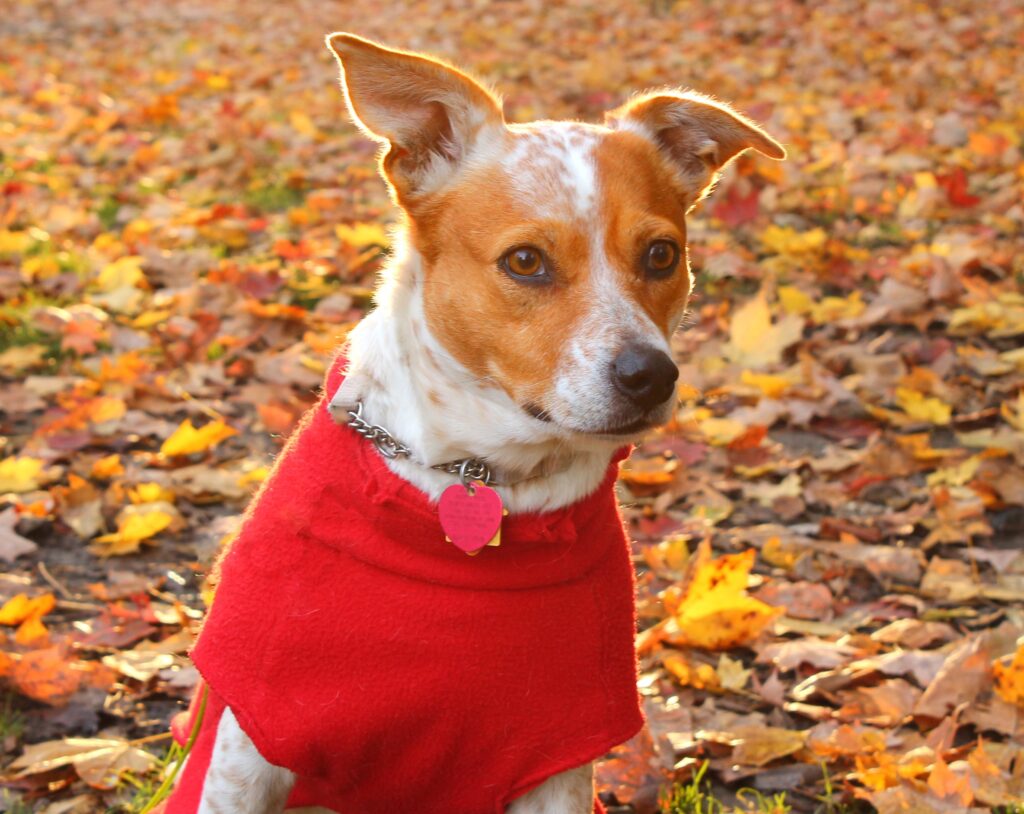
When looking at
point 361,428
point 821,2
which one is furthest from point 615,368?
point 821,2

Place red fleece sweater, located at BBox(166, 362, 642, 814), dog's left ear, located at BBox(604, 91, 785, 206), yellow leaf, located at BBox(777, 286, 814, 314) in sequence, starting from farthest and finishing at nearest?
yellow leaf, located at BBox(777, 286, 814, 314) < dog's left ear, located at BBox(604, 91, 785, 206) < red fleece sweater, located at BBox(166, 362, 642, 814)

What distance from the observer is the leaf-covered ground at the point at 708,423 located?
10.7 ft

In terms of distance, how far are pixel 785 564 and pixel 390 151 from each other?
2050 millimetres

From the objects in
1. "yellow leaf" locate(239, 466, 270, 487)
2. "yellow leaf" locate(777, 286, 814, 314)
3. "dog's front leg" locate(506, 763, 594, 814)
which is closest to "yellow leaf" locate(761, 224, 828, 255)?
"yellow leaf" locate(777, 286, 814, 314)

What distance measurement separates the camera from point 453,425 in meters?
2.57

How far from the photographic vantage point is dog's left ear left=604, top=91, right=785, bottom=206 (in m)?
2.99

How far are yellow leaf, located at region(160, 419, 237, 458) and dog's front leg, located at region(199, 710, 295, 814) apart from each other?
206 centimetres

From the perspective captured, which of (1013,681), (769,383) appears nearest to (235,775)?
A: (1013,681)

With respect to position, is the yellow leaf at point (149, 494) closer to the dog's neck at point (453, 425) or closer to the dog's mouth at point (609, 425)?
the dog's neck at point (453, 425)

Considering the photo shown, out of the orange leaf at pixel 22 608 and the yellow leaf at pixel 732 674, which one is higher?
the yellow leaf at pixel 732 674

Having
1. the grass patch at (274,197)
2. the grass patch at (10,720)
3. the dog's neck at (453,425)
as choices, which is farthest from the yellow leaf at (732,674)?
the grass patch at (274,197)

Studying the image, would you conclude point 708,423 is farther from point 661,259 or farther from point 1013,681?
point 661,259

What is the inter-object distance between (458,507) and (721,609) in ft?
4.49

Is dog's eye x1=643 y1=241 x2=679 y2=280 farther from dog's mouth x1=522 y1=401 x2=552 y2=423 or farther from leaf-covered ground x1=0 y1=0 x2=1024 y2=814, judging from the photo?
leaf-covered ground x1=0 y1=0 x2=1024 y2=814
